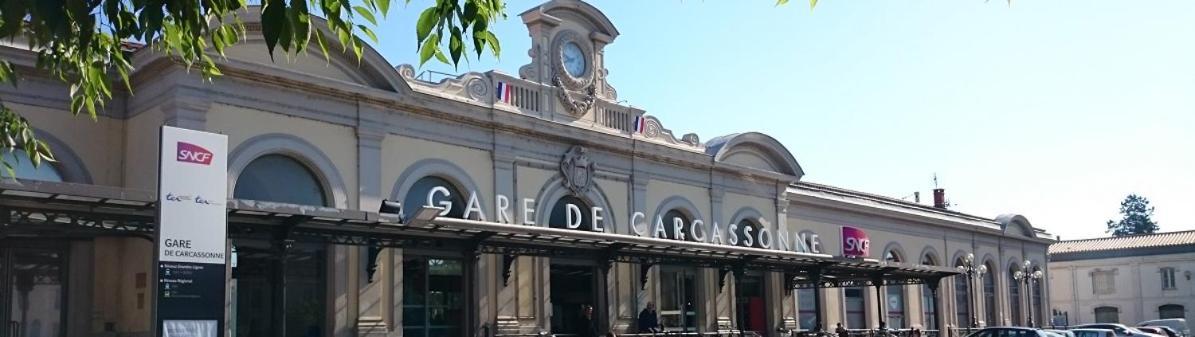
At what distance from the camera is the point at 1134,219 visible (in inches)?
4173

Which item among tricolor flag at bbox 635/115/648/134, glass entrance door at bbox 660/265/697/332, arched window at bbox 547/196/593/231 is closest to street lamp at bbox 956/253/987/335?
glass entrance door at bbox 660/265/697/332

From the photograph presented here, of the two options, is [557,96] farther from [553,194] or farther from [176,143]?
[176,143]

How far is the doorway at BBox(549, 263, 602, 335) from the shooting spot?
25.7 meters

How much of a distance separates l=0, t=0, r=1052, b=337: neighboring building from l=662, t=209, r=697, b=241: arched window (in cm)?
7

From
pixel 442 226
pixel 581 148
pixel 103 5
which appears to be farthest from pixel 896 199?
pixel 103 5

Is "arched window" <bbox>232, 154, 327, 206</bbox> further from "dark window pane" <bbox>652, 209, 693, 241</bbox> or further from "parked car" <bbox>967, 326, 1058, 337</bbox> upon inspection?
"parked car" <bbox>967, 326, 1058, 337</bbox>

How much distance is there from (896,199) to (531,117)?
2028cm

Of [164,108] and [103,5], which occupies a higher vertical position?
[164,108]

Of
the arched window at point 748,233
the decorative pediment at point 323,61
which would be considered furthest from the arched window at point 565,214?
the arched window at point 748,233

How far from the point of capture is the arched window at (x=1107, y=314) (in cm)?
6119

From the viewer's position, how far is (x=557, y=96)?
2569cm

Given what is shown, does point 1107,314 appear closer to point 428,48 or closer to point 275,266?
point 275,266

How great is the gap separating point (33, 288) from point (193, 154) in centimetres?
760

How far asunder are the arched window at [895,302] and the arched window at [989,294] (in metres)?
6.27
